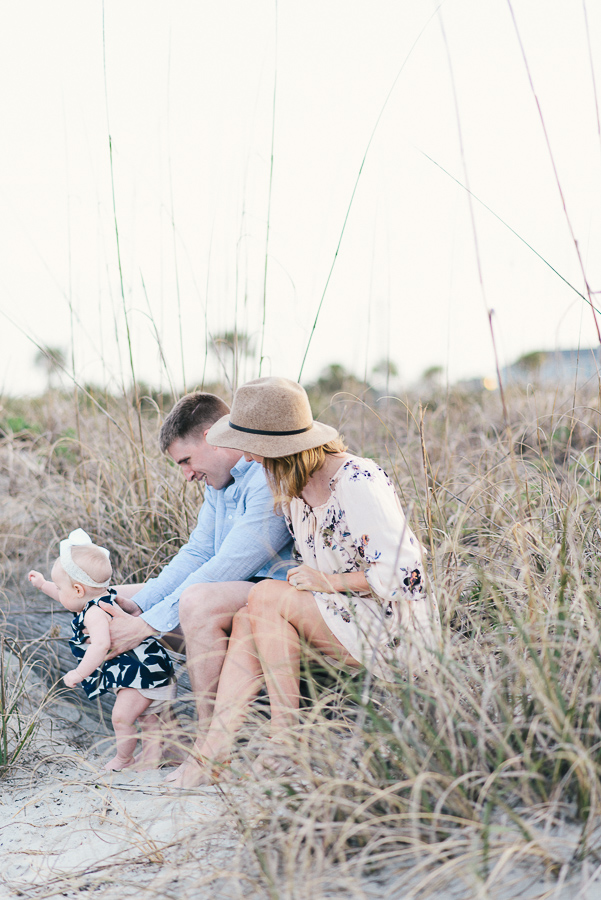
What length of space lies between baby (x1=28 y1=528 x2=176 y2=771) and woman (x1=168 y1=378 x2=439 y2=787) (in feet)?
1.24

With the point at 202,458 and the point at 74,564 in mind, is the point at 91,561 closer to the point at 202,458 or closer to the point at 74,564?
the point at 74,564

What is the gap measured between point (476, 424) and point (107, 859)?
3.71 metres

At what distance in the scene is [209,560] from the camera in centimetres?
225

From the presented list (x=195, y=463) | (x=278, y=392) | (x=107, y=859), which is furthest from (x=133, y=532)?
(x=107, y=859)

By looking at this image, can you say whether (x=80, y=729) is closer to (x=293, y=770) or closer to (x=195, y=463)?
(x=195, y=463)

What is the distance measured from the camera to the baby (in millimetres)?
2184

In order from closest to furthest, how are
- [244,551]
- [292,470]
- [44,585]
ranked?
[292,470] → [244,551] → [44,585]

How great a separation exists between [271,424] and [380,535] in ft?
1.39

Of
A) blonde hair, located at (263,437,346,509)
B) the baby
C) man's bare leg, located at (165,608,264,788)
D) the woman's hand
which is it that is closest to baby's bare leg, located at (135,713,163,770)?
the baby

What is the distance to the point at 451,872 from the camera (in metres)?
1.10

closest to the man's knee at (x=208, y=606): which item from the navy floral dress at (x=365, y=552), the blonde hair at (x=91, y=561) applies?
the navy floral dress at (x=365, y=552)

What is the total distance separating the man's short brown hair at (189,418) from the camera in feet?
7.84

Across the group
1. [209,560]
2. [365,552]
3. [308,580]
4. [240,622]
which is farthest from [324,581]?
[209,560]

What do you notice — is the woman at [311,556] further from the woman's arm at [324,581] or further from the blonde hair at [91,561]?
the blonde hair at [91,561]
